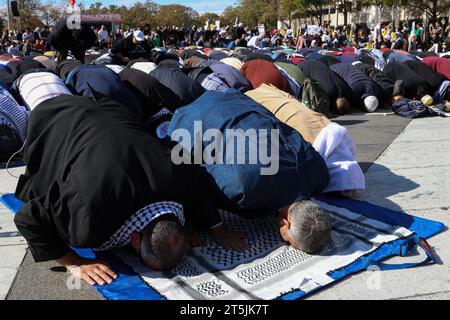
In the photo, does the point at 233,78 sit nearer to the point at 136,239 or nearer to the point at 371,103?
the point at 371,103

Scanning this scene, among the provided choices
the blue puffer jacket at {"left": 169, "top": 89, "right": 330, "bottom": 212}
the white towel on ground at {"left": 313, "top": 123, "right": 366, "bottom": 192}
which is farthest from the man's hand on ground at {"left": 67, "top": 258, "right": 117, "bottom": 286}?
the white towel on ground at {"left": 313, "top": 123, "right": 366, "bottom": 192}

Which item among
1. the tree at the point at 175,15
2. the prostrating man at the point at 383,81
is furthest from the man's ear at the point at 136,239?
the tree at the point at 175,15

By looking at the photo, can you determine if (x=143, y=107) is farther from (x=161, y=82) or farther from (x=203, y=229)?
(x=203, y=229)

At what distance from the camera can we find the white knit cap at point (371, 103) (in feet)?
27.0

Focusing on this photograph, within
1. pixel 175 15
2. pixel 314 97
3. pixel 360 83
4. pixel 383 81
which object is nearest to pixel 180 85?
pixel 314 97

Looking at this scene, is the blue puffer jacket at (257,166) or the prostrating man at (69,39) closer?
the blue puffer jacket at (257,166)

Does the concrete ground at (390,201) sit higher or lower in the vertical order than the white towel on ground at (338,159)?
lower

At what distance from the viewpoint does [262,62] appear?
7645mm

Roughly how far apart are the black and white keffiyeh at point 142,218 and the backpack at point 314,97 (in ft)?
15.1

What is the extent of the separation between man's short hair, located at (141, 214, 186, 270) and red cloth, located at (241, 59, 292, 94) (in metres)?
4.70

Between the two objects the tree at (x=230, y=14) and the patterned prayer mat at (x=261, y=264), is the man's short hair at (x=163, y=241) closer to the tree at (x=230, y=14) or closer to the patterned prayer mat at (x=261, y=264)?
the patterned prayer mat at (x=261, y=264)

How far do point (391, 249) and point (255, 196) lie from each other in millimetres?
923

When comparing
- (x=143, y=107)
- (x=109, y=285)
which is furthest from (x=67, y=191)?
(x=143, y=107)

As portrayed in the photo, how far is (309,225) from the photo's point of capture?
9.89 feet
